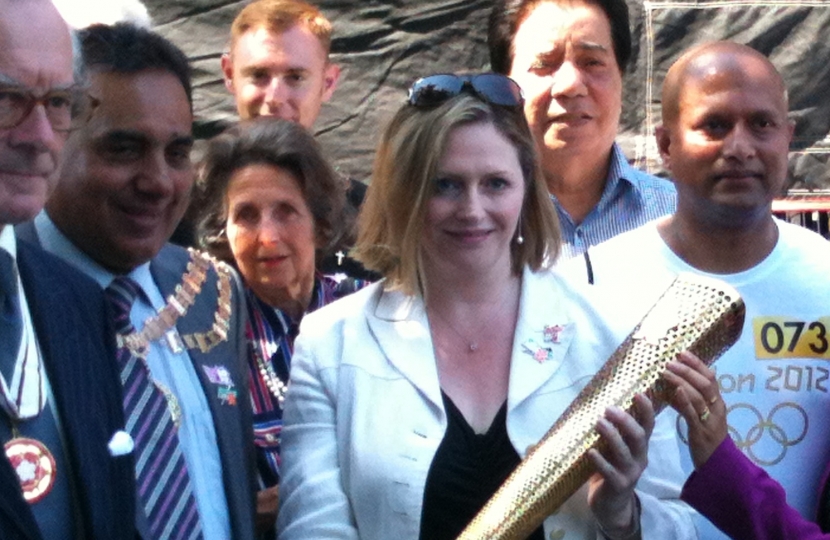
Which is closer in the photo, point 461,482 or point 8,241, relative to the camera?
point 8,241

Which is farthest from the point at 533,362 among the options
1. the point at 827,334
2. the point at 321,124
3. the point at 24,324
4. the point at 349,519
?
the point at 321,124

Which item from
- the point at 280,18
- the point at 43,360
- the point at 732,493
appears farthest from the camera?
the point at 280,18

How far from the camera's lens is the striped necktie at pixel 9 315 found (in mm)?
2053

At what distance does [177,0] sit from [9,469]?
3.14 meters

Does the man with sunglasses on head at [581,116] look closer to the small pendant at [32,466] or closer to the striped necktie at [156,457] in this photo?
the striped necktie at [156,457]

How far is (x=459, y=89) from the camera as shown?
277 cm

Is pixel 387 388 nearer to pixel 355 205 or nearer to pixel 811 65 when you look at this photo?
pixel 355 205

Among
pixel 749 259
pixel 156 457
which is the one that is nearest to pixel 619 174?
pixel 749 259

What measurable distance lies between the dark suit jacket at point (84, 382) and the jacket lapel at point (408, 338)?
585 millimetres

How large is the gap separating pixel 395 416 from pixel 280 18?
1.86m

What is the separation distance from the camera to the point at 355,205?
377 centimetres

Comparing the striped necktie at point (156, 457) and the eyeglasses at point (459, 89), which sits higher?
the eyeglasses at point (459, 89)

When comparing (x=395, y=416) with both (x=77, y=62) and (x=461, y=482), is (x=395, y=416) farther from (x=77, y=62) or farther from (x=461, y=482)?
(x=77, y=62)

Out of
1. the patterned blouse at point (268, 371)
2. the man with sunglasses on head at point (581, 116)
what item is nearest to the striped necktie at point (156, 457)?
the patterned blouse at point (268, 371)
